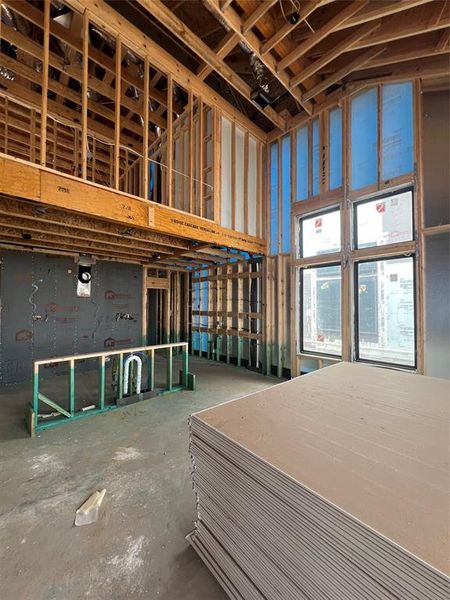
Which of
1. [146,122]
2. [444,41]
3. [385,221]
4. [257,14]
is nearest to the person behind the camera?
[257,14]

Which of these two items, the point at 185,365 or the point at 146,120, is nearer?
the point at 146,120

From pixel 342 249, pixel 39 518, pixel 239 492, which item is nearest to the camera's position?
pixel 239 492

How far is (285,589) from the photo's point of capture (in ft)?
3.47

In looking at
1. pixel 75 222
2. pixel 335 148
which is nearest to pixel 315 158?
pixel 335 148

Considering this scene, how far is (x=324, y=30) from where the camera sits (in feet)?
10.4

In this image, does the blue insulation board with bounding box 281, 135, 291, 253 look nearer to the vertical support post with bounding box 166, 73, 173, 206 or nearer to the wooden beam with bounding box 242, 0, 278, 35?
the wooden beam with bounding box 242, 0, 278, 35

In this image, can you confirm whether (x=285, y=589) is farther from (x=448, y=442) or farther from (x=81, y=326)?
(x=81, y=326)

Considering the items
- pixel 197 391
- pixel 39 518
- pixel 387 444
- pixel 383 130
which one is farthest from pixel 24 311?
pixel 383 130

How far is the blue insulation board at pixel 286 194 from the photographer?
521 centimetres

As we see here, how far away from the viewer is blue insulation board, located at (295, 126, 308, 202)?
4953 millimetres

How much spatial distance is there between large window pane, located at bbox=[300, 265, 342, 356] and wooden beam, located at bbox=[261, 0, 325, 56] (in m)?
3.32

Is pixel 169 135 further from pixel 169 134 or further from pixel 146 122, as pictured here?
pixel 146 122

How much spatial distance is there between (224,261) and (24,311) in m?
4.44

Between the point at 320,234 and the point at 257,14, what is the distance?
316 centimetres
